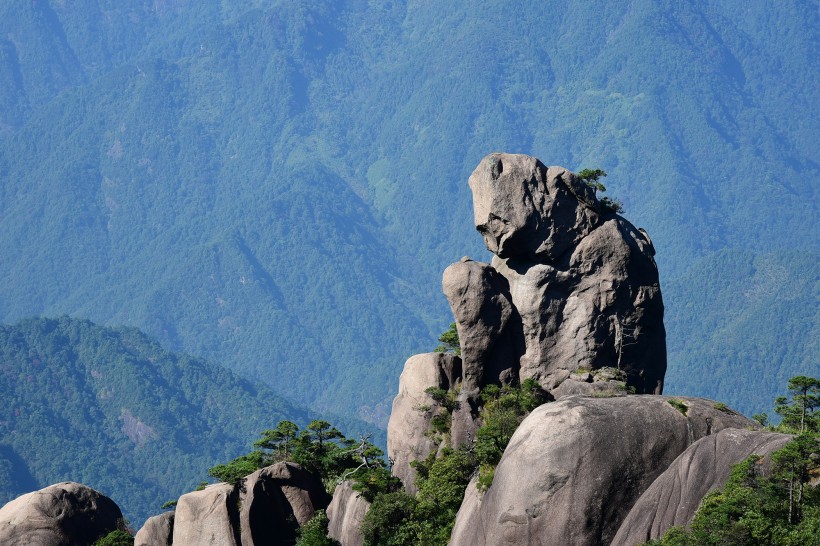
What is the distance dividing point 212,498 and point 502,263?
17.1 metres

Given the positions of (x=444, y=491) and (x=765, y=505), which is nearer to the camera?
(x=765, y=505)

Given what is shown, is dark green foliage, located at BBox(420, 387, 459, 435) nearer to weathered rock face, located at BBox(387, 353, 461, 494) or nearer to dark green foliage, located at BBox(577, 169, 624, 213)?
weathered rock face, located at BBox(387, 353, 461, 494)

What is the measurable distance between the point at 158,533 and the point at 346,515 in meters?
9.97

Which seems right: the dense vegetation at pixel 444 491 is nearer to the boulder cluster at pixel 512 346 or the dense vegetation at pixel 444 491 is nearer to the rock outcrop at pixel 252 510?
the boulder cluster at pixel 512 346

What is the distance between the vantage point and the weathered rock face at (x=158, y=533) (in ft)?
231

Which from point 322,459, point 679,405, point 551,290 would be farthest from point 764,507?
point 322,459

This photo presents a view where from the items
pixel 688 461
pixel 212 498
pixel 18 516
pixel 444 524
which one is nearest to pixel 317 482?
pixel 212 498

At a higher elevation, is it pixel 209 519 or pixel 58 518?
pixel 209 519

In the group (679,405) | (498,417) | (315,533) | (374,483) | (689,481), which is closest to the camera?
(689,481)

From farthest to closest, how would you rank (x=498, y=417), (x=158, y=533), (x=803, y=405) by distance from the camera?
(x=158, y=533)
(x=803, y=405)
(x=498, y=417)

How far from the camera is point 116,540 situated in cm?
7431

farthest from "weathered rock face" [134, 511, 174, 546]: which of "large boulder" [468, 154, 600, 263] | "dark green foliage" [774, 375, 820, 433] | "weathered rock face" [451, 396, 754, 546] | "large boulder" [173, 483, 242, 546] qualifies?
"dark green foliage" [774, 375, 820, 433]

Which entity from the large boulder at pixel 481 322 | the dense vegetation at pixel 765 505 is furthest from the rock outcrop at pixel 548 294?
the dense vegetation at pixel 765 505

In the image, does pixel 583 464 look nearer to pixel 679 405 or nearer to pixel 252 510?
pixel 679 405
